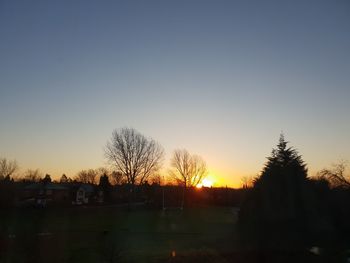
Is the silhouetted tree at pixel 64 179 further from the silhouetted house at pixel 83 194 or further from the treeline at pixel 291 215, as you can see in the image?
the treeline at pixel 291 215

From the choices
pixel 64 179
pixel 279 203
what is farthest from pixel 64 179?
pixel 279 203

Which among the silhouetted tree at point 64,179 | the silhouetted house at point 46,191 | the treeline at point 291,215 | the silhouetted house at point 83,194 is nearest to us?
the treeline at point 291,215

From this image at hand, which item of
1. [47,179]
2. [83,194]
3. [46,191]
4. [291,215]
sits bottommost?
[291,215]

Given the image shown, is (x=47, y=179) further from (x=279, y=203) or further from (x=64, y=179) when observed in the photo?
(x=279, y=203)

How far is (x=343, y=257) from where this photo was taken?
1770 centimetres

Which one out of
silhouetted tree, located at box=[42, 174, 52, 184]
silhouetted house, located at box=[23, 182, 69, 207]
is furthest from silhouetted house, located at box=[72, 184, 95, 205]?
silhouetted tree, located at box=[42, 174, 52, 184]

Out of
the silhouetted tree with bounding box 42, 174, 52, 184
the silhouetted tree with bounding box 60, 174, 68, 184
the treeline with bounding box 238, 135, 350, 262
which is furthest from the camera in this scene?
the silhouetted tree with bounding box 60, 174, 68, 184

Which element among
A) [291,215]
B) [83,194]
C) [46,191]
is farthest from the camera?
[83,194]

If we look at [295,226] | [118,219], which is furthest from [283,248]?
[118,219]

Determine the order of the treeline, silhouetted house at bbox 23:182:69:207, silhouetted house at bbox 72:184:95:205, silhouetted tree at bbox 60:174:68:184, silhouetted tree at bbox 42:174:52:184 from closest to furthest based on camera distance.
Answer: the treeline < silhouetted house at bbox 23:182:69:207 < silhouetted house at bbox 72:184:95:205 < silhouetted tree at bbox 42:174:52:184 < silhouetted tree at bbox 60:174:68:184

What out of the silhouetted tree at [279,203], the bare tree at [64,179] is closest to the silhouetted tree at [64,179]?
the bare tree at [64,179]

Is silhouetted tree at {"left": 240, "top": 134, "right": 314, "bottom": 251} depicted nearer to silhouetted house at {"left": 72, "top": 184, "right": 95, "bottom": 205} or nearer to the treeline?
the treeline

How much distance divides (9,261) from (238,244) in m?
11.7

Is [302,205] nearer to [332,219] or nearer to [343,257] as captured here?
[332,219]
